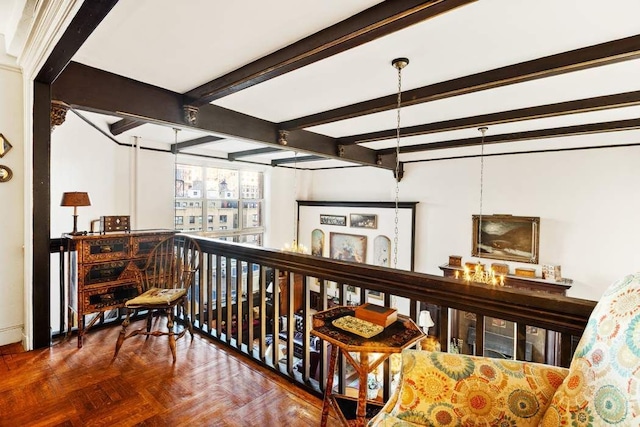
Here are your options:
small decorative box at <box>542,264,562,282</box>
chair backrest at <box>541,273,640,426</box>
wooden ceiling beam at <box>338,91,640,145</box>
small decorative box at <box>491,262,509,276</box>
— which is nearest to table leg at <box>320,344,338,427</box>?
chair backrest at <box>541,273,640,426</box>

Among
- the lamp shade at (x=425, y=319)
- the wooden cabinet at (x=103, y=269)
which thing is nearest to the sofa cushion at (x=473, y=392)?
the wooden cabinet at (x=103, y=269)

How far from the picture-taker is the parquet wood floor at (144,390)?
5.34 feet

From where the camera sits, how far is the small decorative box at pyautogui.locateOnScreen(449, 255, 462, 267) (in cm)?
603

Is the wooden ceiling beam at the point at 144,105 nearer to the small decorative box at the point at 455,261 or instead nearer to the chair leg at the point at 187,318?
the chair leg at the point at 187,318

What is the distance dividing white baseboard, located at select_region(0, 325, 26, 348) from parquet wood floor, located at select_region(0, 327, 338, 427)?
3.4 inches

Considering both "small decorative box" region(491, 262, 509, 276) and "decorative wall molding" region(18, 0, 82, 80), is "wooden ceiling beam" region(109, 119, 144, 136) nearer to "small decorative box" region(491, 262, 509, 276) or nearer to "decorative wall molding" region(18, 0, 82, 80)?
"decorative wall molding" region(18, 0, 82, 80)

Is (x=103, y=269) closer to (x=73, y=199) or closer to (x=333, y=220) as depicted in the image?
(x=73, y=199)

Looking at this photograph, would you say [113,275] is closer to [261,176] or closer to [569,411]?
[569,411]

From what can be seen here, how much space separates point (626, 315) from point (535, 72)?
1.85 m

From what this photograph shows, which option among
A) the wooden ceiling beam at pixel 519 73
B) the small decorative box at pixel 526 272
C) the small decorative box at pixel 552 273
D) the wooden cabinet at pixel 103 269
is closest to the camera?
the wooden ceiling beam at pixel 519 73

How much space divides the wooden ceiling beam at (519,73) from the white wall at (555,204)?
3898 millimetres

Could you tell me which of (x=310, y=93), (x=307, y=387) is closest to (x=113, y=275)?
(x=307, y=387)

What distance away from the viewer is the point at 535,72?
210 centimetres

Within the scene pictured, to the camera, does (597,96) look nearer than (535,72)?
No
